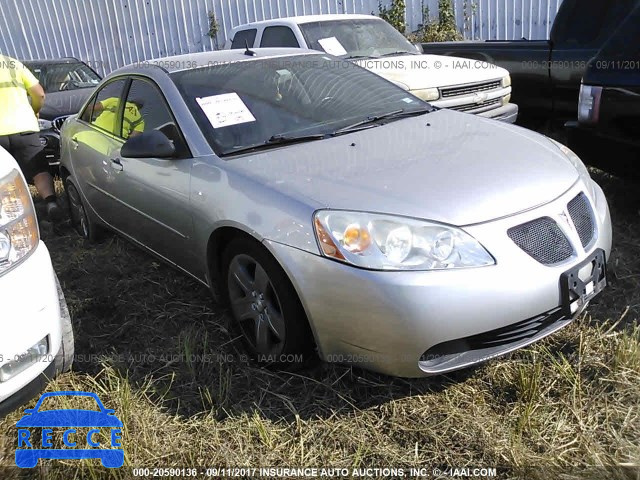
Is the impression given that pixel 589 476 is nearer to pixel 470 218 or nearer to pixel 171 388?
pixel 470 218

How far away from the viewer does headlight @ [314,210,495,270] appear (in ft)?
7.28

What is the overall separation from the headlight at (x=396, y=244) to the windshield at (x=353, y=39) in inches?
180

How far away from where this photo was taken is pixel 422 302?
7.07 ft

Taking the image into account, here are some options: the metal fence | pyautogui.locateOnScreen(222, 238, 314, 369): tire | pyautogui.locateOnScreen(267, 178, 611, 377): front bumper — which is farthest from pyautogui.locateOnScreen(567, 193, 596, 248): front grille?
the metal fence

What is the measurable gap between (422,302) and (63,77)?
723 centimetres

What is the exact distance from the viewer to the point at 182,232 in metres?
3.16

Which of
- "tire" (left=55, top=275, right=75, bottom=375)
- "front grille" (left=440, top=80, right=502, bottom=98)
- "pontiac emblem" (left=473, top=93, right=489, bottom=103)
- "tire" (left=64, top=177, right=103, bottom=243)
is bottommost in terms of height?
"tire" (left=64, top=177, right=103, bottom=243)

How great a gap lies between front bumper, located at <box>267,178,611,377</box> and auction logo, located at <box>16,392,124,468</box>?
3.25 feet

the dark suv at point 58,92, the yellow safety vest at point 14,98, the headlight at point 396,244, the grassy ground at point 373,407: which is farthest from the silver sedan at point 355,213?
the dark suv at point 58,92

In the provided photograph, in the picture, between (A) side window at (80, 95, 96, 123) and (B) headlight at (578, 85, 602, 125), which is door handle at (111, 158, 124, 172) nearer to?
(A) side window at (80, 95, 96, 123)

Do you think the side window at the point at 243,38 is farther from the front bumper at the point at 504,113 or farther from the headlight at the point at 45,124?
the front bumper at the point at 504,113

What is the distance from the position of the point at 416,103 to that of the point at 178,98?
4.61 ft

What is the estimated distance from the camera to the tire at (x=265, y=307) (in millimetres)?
2516

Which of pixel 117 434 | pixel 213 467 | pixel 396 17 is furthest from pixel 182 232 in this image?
pixel 396 17
